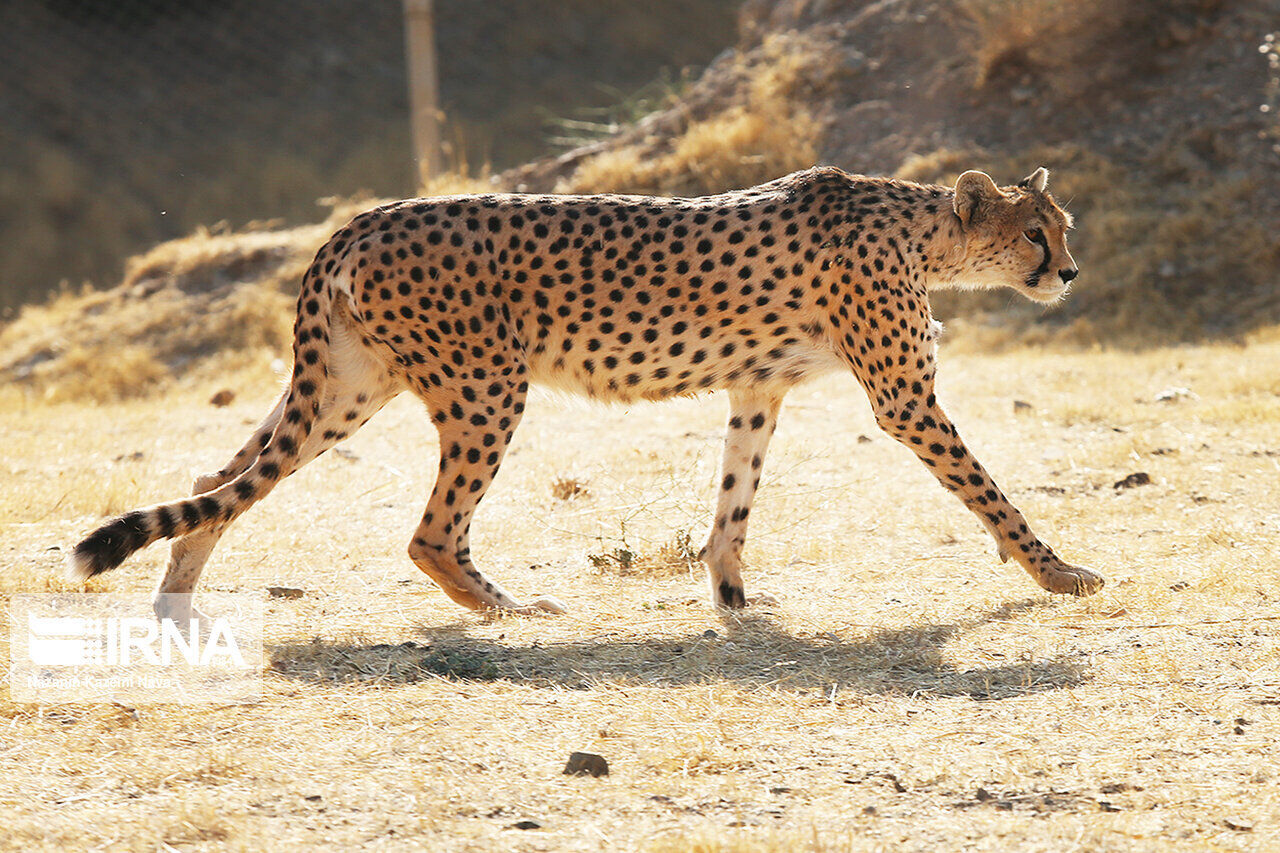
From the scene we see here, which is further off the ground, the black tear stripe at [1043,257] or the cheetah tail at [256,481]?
the black tear stripe at [1043,257]

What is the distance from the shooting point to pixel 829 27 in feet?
45.2

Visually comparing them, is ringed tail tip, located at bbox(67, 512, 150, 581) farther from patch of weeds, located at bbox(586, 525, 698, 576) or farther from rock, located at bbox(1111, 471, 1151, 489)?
rock, located at bbox(1111, 471, 1151, 489)

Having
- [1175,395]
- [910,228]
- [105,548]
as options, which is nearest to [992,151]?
[1175,395]

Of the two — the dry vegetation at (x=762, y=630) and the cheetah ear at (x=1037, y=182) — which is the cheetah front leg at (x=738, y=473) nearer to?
the dry vegetation at (x=762, y=630)

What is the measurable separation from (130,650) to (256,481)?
59cm

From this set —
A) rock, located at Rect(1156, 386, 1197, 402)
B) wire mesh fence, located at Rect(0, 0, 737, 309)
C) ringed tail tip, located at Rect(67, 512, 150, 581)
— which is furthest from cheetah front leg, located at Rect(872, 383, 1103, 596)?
wire mesh fence, located at Rect(0, 0, 737, 309)

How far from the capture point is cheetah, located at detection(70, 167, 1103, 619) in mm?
4637

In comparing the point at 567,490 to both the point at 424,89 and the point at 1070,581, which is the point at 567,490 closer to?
the point at 1070,581

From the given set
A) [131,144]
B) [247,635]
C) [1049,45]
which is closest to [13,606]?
[247,635]

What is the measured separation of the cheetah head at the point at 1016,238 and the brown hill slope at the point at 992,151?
5075 millimetres

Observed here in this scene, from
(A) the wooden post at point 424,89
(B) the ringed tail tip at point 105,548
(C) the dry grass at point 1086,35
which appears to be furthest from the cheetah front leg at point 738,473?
(A) the wooden post at point 424,89

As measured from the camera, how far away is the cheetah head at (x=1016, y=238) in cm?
529

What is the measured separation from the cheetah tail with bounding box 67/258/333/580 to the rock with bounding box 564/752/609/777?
1447 mm

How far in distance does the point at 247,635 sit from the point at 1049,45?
9.91 m
